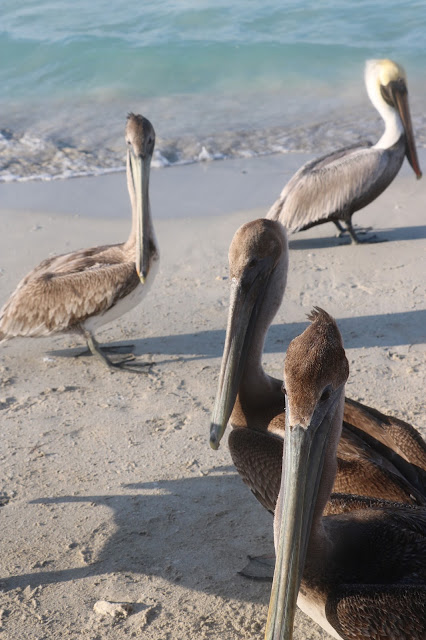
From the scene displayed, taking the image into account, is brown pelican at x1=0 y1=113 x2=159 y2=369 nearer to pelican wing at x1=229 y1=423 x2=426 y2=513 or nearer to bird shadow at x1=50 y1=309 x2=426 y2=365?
bird shadow at x1=50 y1=309 x2=426 y2=365

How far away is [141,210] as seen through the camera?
16.9 feet

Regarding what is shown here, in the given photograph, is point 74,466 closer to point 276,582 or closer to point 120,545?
point 120,545

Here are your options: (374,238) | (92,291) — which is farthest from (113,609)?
(374,238)

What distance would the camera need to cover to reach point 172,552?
347cm

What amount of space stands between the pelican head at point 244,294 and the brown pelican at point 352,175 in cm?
333

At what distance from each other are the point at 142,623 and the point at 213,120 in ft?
31.0

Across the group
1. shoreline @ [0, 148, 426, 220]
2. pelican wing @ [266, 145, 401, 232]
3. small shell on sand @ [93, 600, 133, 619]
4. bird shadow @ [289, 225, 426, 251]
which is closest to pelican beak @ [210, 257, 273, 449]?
small shell on sand @ [93, 600, 133, 619]

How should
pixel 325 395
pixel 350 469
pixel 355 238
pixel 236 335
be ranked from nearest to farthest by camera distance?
pixel 325 395 < pixel 350 469 < pixel 236 335 < pixel 355 238

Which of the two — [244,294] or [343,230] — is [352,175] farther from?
[244,294]

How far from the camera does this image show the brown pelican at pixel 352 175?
6.96m

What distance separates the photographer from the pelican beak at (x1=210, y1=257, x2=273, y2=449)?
3.33m

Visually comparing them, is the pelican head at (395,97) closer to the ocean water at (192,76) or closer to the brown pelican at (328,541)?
the ocean water at (192,76)

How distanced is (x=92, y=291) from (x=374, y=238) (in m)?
3.00

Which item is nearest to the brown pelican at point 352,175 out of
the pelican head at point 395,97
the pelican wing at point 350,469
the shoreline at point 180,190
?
the pelican head at point 395,97
